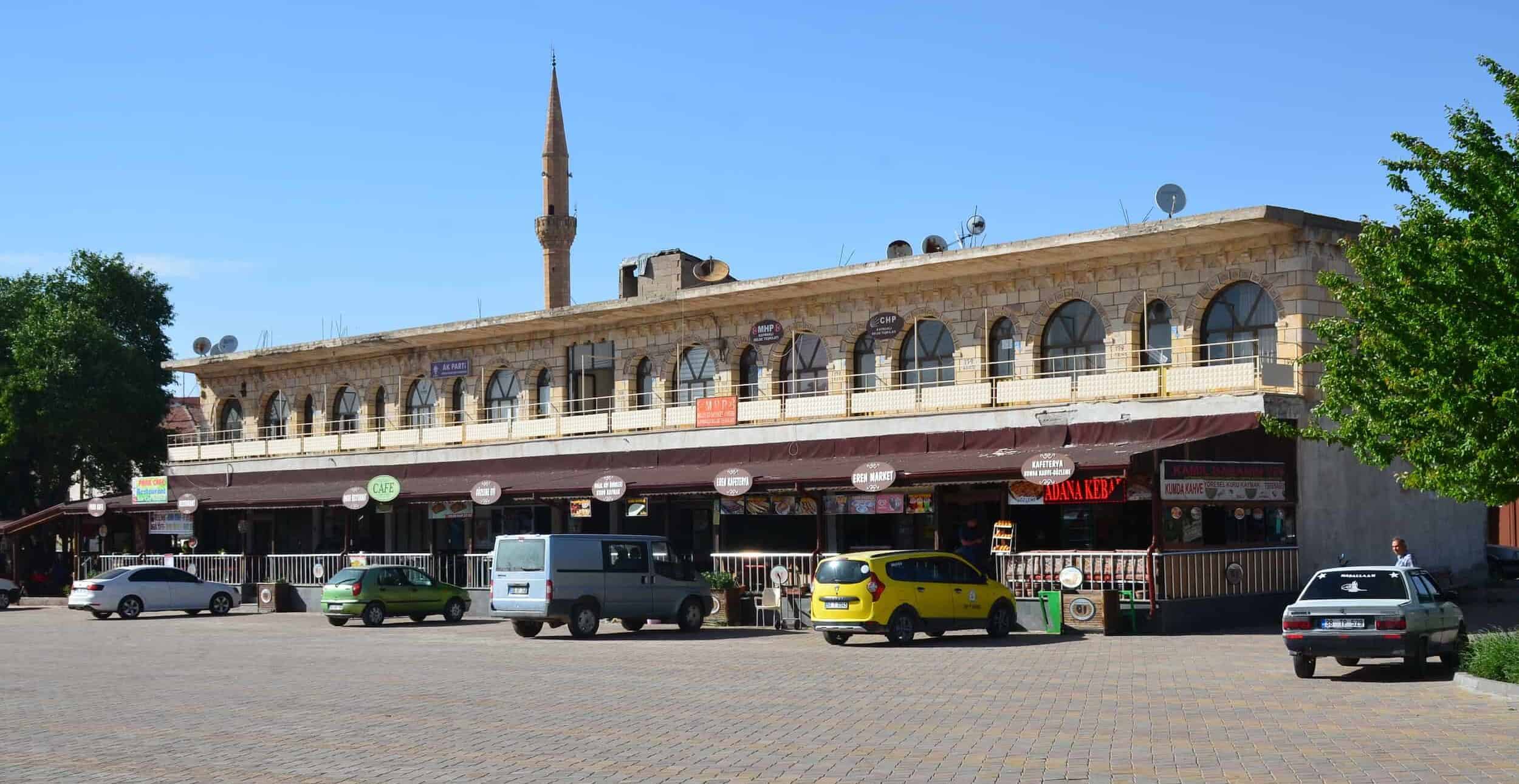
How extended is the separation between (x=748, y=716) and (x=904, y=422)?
19.7m

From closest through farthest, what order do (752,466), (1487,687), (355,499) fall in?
(1487,687), (752,466), (355,499)

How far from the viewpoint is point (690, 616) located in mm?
28938

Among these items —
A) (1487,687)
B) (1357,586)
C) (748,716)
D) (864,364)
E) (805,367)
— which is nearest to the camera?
(748,716)

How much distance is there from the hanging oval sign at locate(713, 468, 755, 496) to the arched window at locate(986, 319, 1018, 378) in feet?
19.9

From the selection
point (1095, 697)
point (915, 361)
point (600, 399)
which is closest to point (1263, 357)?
point (915, 361)

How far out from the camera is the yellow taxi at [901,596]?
24375 mm

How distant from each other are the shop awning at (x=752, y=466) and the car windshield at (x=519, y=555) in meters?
6.01

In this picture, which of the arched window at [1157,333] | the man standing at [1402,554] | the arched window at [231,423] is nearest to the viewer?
the man standing at [1402,554]

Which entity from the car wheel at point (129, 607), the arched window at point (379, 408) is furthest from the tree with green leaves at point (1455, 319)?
the arched window at point (379, 408)

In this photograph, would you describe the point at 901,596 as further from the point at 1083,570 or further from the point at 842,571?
the point at 1083,570

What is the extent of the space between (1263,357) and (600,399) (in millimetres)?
18620

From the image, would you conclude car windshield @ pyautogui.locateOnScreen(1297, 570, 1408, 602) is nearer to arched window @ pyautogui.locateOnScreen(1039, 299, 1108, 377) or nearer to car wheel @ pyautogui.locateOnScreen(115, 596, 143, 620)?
arched window @ pyautogui.locateOnScreen(1039, 299, 1108, 377)

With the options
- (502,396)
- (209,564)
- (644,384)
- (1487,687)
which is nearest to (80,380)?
(209,564)

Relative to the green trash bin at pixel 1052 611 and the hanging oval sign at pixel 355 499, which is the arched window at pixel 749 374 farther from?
the green trash bin at pixel 1052 611
